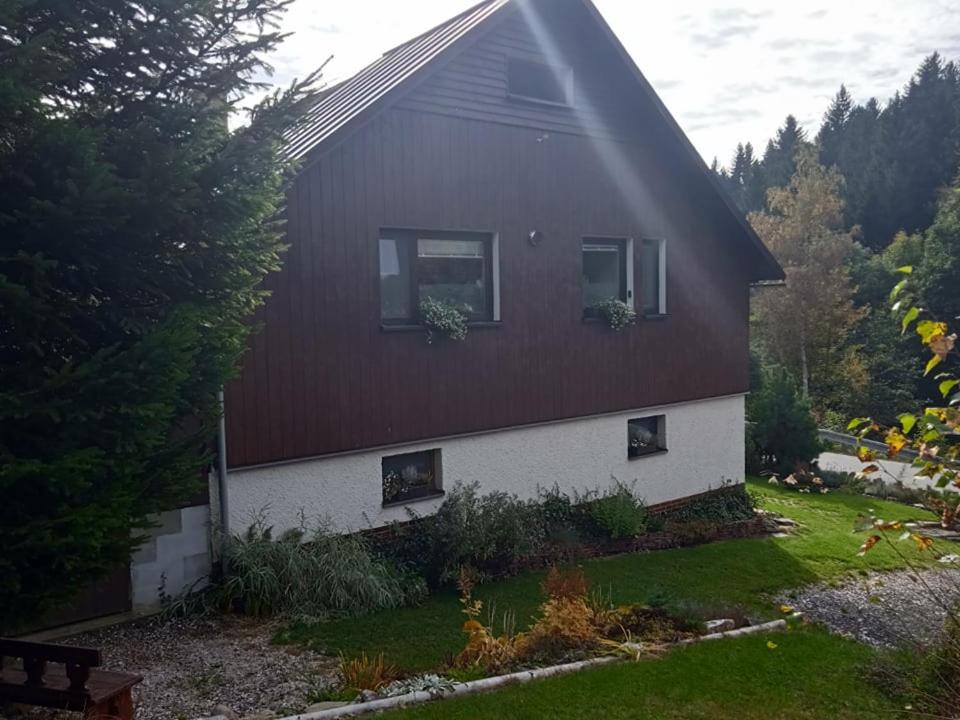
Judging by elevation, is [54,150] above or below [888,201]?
below

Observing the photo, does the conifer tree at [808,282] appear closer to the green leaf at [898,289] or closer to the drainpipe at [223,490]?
the drainpipe at [223,490]

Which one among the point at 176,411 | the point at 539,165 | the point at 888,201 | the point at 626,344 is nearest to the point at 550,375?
the point at 626,344

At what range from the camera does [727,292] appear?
1384 centimetres

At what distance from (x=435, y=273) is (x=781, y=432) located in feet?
37.7

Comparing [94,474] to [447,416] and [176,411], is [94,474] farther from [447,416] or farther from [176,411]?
[447,416]

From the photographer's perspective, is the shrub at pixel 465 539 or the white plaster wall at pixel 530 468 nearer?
the white plaster wall at pixel 530 468

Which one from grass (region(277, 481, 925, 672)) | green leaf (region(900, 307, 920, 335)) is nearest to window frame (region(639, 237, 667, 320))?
grass (region(277, 481, 925, 672))

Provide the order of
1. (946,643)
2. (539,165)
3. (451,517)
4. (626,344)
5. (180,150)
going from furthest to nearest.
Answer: (626,344), (539,165), (451,517), (946,643), (180,150)

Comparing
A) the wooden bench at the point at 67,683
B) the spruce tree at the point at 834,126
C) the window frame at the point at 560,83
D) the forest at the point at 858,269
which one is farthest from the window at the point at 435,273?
the spruce tree at the point at 834,126

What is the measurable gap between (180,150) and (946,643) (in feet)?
20.7

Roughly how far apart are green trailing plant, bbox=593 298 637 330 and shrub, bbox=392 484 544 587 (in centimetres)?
340

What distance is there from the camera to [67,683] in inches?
177

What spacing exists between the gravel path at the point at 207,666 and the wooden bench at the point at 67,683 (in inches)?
17.8

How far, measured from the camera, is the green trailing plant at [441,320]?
9398 millimetres
